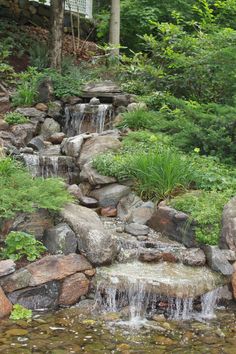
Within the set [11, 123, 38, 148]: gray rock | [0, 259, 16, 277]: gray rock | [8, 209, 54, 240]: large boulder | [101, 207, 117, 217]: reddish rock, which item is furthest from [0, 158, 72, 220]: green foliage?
Answer: [11, 123, 38, 148]: gray rock

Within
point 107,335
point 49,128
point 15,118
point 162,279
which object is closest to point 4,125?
point 15,118

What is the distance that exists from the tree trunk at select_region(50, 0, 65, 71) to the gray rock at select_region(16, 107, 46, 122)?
1.94 m

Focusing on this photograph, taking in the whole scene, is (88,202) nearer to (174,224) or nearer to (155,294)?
(174,224)

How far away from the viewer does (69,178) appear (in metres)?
8.73

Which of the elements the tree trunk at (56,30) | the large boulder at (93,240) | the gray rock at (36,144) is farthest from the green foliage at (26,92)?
the large boulder at (93,240)

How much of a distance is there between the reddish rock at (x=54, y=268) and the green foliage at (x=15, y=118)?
5.09 meters

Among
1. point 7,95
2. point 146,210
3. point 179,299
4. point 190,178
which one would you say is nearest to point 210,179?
point 190,178

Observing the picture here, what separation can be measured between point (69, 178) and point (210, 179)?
102 inches

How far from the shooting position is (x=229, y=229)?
243 inches

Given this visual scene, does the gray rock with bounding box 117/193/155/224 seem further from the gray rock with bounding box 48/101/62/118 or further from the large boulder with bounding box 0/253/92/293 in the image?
the gray rock with bounding box 48/101/62/118

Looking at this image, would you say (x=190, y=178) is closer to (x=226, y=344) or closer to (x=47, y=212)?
(x=47, y=212)

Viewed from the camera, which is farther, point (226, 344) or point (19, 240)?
point (19, 240)

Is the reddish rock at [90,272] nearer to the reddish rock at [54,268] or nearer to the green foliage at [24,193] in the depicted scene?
the reddish rock at [54,268]

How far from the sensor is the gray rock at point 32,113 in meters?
10.5
